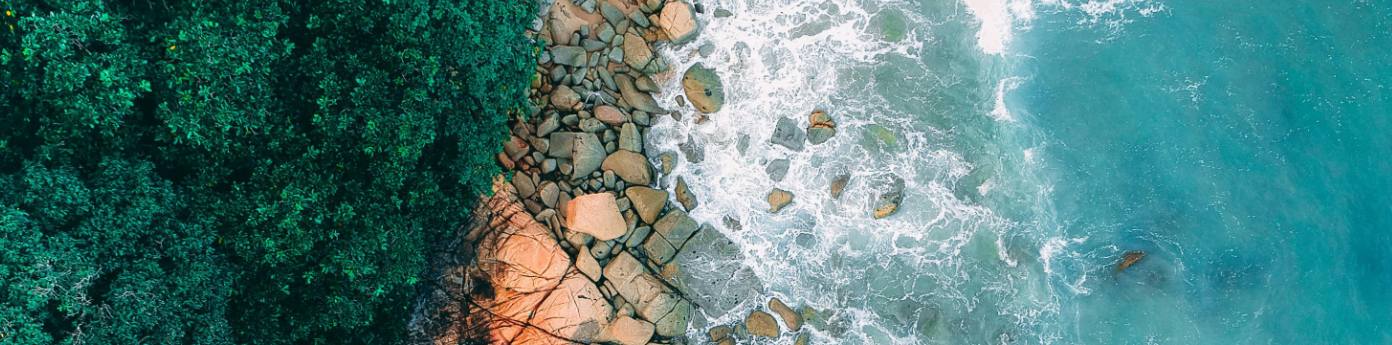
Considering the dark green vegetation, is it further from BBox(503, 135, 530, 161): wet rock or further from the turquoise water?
the turquoise water

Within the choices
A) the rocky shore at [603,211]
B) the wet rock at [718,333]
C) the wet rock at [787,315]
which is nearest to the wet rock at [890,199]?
the rocky shore at [603,211]

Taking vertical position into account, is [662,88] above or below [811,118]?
above

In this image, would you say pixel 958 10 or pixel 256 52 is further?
pixel 958 10

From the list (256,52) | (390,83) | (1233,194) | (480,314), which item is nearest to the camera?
(256,52)

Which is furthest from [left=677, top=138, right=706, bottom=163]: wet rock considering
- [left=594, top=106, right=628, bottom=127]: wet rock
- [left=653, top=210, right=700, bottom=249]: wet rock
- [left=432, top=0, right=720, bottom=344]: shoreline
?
[left=594, top=106, right=628, bottom=127]: wet rock

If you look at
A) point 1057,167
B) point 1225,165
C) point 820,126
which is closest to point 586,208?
point 820,126

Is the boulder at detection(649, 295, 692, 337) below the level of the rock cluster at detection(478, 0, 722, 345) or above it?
below

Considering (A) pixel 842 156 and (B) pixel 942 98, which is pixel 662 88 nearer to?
(A) pixel 842 156

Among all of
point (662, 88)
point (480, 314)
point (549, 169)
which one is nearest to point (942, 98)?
point (662, 88)
